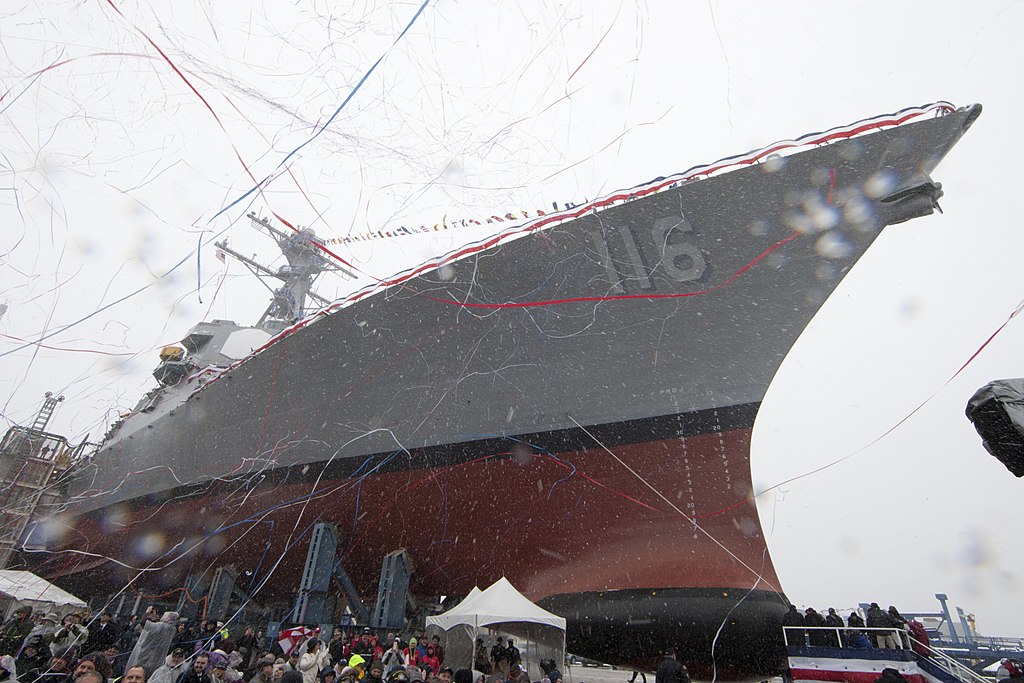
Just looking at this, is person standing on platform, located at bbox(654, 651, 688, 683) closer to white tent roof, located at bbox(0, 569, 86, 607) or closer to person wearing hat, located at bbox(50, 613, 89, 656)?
person wearing hat, located at bbox(50, 613, 89, 656)

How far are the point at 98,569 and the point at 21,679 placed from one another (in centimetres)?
1123

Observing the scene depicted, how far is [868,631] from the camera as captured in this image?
4102mm

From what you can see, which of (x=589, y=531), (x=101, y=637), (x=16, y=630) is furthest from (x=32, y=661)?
(x=16, y=630)

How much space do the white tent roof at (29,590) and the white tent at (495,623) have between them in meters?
5.91

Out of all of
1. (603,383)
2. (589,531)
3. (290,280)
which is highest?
(290,280)

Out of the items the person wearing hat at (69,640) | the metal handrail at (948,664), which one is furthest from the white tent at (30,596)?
the metal handrail at (948,664)

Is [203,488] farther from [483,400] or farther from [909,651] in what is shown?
[909,651]

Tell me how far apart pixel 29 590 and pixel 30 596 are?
0.33 meters

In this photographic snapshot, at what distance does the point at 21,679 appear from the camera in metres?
2.97

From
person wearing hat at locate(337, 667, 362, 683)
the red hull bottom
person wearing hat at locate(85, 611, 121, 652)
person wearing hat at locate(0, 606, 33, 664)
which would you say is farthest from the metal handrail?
person wearing hat at locate(0, 606, 33, 664)

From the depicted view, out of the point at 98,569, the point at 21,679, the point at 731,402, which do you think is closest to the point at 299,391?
the point at 21,679

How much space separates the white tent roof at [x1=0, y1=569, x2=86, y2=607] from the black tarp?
33.4ft

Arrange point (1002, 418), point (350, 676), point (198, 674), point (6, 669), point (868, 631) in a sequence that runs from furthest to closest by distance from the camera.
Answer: point (868, 631) → point (350, 676) → point (198, 674) → point (6, 669) → point (1002, 418)

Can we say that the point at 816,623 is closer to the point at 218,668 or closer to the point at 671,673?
the point at 671,673
